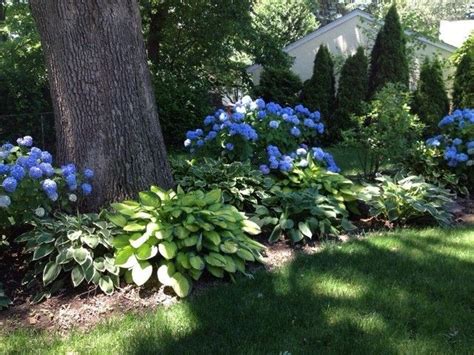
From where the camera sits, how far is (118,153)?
4.26 m

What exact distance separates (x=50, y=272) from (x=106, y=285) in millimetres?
390

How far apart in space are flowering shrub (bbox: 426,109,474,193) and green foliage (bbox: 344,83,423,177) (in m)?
0.34

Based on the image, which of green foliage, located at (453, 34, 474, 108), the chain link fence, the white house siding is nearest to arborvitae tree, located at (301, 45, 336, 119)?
green foliage, located at (453, 34, 474, 108)

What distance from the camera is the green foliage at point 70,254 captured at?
3555 mm

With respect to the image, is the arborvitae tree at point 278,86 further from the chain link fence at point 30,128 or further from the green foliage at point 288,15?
the green foliage at point 288,15

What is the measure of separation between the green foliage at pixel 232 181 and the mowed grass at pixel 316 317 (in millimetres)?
959

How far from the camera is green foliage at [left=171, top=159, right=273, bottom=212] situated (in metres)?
4.88

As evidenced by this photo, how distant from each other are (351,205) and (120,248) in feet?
8.74

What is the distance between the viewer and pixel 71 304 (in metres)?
3.46

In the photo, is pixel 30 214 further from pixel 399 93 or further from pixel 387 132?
pixel 399 93

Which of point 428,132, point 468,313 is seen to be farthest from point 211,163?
point 428,132

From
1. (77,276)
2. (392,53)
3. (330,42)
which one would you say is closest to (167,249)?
(77,276)

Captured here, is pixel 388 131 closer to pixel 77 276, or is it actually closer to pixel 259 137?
pixel 259 137

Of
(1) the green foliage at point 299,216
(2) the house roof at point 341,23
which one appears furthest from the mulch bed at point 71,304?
(2) the house roof at point 341,23
